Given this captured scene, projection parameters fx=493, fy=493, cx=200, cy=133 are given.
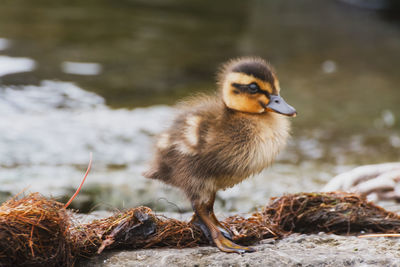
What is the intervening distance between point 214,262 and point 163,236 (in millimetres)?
341

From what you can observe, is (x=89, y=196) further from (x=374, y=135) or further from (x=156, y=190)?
(x=374, y=135)

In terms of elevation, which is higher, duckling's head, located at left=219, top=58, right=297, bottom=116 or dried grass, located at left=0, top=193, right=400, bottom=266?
duckling's head, located at left=219, top=58, right=297, bottom=116

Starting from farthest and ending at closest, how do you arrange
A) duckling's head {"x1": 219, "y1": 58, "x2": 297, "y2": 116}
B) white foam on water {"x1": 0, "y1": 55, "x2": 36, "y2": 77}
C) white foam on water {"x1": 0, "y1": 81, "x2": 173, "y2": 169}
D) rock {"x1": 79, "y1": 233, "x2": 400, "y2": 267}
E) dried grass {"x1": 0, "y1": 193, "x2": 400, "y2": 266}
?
1. white foam on water {"x1": 0, "y1": 55, "x2": 36, "y2": 77}
2. white foam on water {"x1": 0, "y1": 81, "x2": 173, "y2": 169}
3. duckling's head {"x1": 219, "y1": 58, "x2": 297, "y2": 116}
4. rock {"x1": 79, "y1": 233, "x2": 400, "y2": 267}
5. dried grass {"x1": 0, "y1": 193, "x2": 400, "y2": 266}

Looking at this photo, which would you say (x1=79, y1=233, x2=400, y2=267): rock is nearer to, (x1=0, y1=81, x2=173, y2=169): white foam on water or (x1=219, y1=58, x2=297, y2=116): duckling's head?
(x1=219, y1=58, x2=297, y2=116): duckling's head

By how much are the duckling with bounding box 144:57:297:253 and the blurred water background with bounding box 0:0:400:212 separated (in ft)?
0.79

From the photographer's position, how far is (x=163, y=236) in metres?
2.45

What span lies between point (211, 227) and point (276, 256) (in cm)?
36

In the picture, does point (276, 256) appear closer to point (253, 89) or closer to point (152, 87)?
point (253, 89)

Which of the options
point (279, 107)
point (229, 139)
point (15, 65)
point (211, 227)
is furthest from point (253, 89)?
point (15, 65)

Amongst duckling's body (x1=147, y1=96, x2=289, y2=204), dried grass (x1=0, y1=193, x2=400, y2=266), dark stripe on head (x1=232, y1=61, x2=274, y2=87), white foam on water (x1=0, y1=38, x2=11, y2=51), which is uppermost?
dark stripe on head (x1=232, y1=61, x2=274, y2=87)

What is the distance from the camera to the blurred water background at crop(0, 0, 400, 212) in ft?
14.8

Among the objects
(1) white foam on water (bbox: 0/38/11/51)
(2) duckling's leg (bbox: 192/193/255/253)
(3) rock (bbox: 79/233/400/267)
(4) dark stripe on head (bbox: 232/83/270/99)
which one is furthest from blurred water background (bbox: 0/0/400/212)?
(4) dark stripe on head (bbox: 232/83/270/99)

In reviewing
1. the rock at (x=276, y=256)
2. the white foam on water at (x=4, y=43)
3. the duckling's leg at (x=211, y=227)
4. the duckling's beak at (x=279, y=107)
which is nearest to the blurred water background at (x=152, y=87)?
the white foam on water at (x=4, y=43)

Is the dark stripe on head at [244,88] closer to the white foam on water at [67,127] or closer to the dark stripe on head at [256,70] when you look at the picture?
the dark stripe on head at [256,70]
